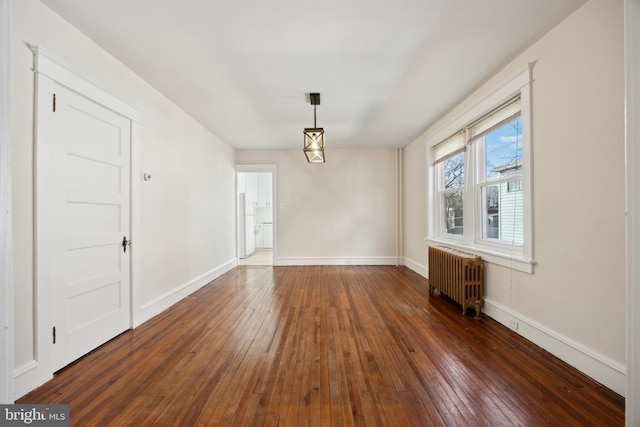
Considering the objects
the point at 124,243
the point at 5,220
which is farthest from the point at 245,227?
the point at 5,220

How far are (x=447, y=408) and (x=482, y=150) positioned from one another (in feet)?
9.58

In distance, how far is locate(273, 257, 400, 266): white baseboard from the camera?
6320 millimetres

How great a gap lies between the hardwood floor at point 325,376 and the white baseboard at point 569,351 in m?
0.06

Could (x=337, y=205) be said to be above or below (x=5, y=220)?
above

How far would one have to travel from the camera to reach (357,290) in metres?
4.26

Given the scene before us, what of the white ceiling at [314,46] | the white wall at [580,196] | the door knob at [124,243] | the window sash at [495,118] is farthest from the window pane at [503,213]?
the door knob at [124,243]

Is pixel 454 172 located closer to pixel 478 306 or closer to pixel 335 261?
pixel 478 306

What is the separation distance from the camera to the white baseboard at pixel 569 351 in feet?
5.83

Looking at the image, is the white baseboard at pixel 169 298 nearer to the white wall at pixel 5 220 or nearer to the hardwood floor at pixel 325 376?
the hardwood floor at pixel 325 376

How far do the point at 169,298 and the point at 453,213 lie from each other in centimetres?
428

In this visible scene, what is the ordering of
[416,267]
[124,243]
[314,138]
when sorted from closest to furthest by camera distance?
[124,243], [314,138], [416,267]

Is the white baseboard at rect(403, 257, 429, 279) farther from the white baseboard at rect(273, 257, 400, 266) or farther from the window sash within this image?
the window sash

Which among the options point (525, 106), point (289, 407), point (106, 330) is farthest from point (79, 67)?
point (525, 106)

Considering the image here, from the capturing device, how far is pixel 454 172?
14.1ft
